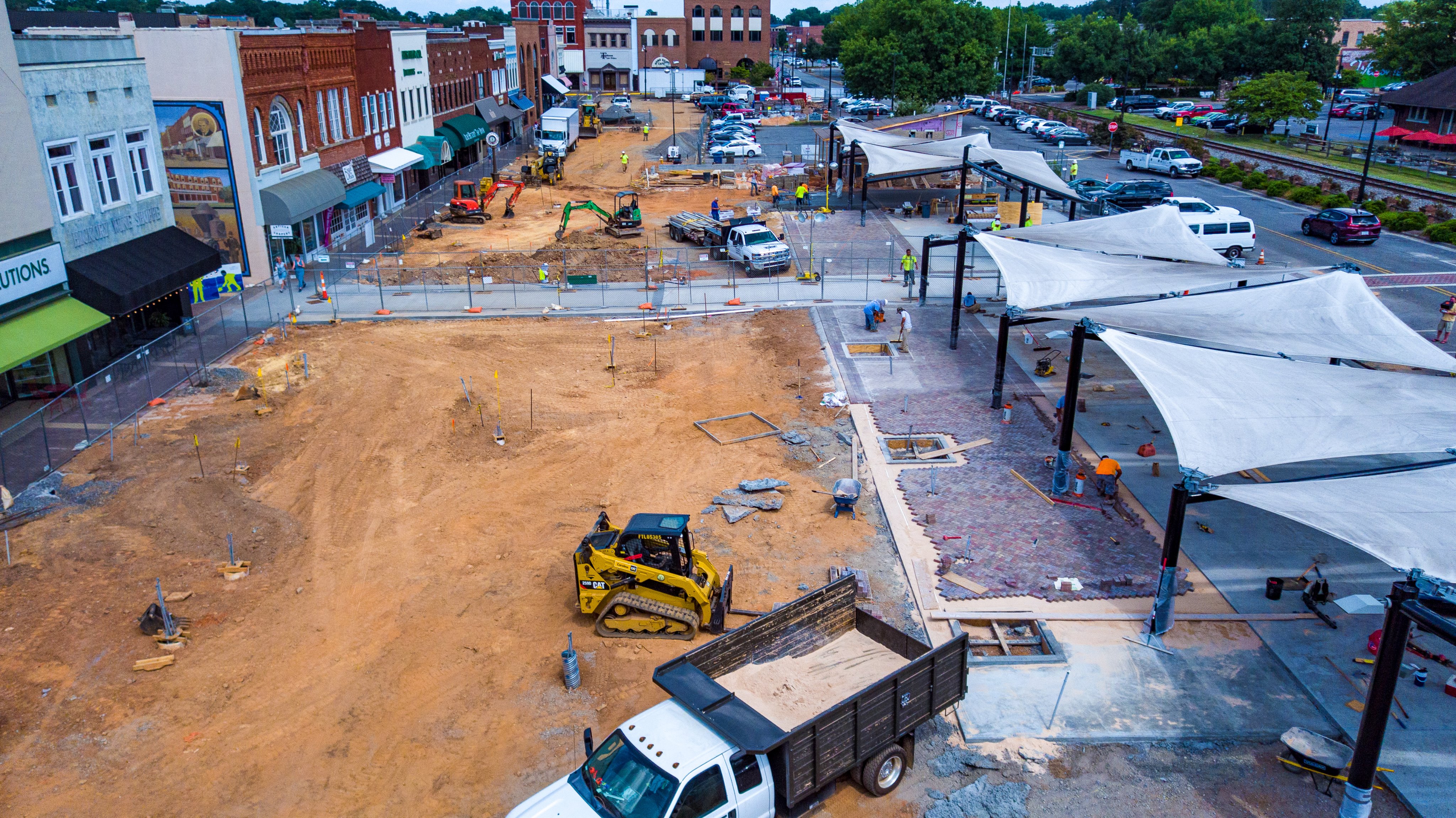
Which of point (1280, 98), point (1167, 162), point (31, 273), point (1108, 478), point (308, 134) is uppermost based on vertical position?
point (1280, 98)

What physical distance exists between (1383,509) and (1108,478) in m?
7.36

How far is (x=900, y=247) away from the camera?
4522cm

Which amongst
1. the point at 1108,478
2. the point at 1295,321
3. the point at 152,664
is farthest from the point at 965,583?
the point at 152,664

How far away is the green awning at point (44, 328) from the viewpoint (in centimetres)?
2512

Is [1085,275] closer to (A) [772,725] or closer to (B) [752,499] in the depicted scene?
(B) [752,499]

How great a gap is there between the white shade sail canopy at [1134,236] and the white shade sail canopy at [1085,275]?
58 centimetres

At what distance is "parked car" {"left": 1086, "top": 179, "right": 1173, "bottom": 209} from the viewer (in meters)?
48.5

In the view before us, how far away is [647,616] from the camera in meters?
17.4

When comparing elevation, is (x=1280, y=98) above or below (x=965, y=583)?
above

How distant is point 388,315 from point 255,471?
44.9ft

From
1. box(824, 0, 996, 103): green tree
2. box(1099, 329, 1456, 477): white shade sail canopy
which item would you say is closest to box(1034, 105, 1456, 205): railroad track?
box(824, 0, 996, 103): green tree

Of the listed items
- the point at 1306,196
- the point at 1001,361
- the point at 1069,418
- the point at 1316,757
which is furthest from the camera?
the point at 1306,196

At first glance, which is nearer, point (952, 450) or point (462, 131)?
point (952, 450)

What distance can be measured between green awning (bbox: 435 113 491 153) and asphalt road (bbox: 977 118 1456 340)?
40.2 m
